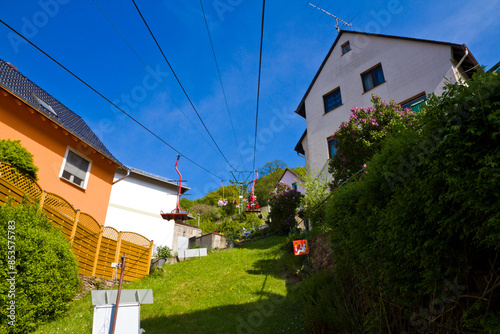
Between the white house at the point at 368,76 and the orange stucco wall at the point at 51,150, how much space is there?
40.8 feet

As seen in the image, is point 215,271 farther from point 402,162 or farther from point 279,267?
point 402,162

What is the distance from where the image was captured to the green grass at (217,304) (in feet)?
22.7

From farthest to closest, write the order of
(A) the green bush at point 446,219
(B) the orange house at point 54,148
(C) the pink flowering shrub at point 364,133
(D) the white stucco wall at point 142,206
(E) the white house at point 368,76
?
1. (D) the white stucco wall at point 142,206
2. (E) the white house at point 368,76
3. (C) the pink flowering shrub at point 364,133
4. (B) the orange house at point 54,148
5. (A) the green bush at point 446,219

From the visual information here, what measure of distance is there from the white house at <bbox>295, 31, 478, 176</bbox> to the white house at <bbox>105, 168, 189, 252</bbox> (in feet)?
47.6

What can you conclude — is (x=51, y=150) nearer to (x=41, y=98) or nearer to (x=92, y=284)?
(x=41, y=98)

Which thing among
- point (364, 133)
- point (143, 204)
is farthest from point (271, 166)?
point (364, 133)

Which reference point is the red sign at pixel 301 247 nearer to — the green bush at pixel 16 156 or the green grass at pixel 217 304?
the green grass at pixel 217 304

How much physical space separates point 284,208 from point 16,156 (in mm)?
15718

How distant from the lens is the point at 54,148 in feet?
36.9

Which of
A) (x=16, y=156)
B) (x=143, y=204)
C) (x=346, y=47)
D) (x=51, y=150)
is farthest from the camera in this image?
(x=143, y=204)

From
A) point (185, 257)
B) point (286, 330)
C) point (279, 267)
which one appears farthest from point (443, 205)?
point (185, 257)

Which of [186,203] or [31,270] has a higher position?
[186,203]

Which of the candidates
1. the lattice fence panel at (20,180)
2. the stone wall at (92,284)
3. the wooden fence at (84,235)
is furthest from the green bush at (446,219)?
the stone wall at (92,284)

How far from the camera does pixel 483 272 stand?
285 cm
